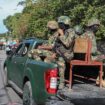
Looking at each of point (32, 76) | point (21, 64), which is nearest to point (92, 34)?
point (32, 76)

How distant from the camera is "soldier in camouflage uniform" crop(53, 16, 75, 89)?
786 cm

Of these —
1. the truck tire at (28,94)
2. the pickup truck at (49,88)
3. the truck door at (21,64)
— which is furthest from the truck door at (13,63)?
the truck tire at (28,94)

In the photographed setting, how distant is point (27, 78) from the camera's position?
900 cm

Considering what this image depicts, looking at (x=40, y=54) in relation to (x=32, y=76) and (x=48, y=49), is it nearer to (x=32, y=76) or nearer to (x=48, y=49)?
(x=48, y=49)

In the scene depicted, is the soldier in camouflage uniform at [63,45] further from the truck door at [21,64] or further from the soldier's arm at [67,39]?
the truck door at [21,64]

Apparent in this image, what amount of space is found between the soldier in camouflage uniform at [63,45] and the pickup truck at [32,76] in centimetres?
26

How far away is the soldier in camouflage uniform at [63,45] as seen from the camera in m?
7.86

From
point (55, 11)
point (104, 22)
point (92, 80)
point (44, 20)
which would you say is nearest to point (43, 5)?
point (44, 20)

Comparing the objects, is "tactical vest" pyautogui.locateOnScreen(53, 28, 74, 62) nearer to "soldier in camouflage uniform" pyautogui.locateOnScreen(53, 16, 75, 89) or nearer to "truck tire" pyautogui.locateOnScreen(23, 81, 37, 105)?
"soldier in camouflage uniform" pyautogui.locateOnScreen(53, 16, 75, 89)

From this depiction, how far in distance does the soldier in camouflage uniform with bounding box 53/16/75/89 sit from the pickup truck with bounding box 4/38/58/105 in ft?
0.86

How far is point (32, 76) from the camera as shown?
27.6 ft

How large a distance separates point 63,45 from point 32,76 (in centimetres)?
94

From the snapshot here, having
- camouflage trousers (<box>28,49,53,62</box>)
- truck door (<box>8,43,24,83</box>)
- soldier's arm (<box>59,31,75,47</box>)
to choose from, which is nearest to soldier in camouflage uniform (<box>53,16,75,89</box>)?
soldier's arm (<box>59,31,75,47</box>)

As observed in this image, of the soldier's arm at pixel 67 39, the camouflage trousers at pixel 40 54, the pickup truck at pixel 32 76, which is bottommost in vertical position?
the pickup truck at pixel 32 76
